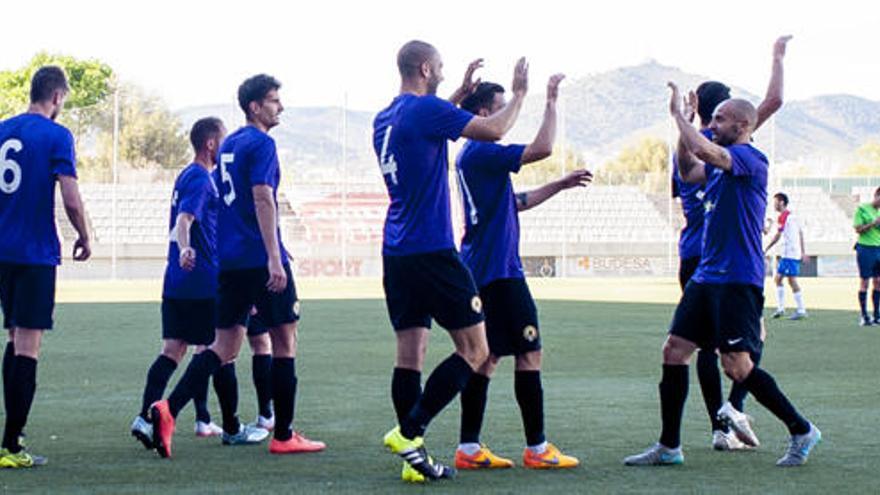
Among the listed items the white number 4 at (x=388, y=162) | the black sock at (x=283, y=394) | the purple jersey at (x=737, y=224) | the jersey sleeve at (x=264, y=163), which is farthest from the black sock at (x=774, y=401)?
the jersey sleeve at (x=264, y=163)

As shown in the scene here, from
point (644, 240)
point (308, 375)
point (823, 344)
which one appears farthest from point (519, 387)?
point (644, 240)

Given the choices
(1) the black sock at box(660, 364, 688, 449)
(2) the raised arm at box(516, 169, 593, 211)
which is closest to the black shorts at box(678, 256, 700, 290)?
(2) the raised arm at box(516, 169, 593, 211)

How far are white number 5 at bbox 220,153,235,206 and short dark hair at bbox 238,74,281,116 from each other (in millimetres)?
309

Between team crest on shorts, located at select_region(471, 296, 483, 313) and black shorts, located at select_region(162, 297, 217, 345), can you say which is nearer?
team crest on shorts, located at select_region(471, 296, 483, 313)

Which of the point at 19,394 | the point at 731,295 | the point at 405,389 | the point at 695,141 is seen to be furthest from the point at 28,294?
the point at 731,295

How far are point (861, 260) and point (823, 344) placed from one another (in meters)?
5.40

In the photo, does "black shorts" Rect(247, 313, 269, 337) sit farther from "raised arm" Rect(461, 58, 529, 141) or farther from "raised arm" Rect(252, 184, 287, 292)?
"raised arm" Rect(461, 58, 529, 141)

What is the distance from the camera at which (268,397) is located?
1018 cm

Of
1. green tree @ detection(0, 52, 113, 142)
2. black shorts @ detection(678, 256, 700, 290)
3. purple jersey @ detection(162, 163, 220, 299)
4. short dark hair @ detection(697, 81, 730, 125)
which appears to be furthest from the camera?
green tree @ detection(0, 52, 113, 142)

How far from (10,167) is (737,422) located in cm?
459

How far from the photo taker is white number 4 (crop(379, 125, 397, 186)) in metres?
7.83

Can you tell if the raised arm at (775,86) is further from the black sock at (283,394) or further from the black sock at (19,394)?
the black sock at (19,394)

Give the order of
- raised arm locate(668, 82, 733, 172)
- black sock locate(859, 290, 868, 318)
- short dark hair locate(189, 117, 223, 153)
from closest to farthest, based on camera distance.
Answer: raised arm locate(668, 82, 733, 172), short dark hair locate(189, 117, 223, 153), black sock locate(859, 290, 868, 318)

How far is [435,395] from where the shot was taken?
7691 millimetres
